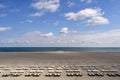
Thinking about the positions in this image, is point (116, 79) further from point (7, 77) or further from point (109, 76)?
point (7, 77)

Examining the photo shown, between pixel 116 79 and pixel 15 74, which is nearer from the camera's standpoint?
pixel 116 79

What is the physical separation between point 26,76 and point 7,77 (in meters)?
2.77

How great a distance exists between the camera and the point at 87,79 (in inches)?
882

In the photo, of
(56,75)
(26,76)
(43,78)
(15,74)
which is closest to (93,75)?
(56,75)

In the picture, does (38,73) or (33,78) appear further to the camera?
(38,73)

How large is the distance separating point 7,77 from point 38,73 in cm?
471

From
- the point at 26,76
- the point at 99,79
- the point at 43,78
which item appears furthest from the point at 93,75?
the point at 26,76

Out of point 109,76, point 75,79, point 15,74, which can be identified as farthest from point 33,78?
point 109,76

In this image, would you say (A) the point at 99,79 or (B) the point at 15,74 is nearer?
(A) the point at 99,79

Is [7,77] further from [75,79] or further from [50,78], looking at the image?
[75,79]

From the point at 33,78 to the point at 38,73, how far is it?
7.88 ft

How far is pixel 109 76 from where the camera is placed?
78.7 feet

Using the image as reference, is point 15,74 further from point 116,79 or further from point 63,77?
point 116,79

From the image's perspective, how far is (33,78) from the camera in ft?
74.1
